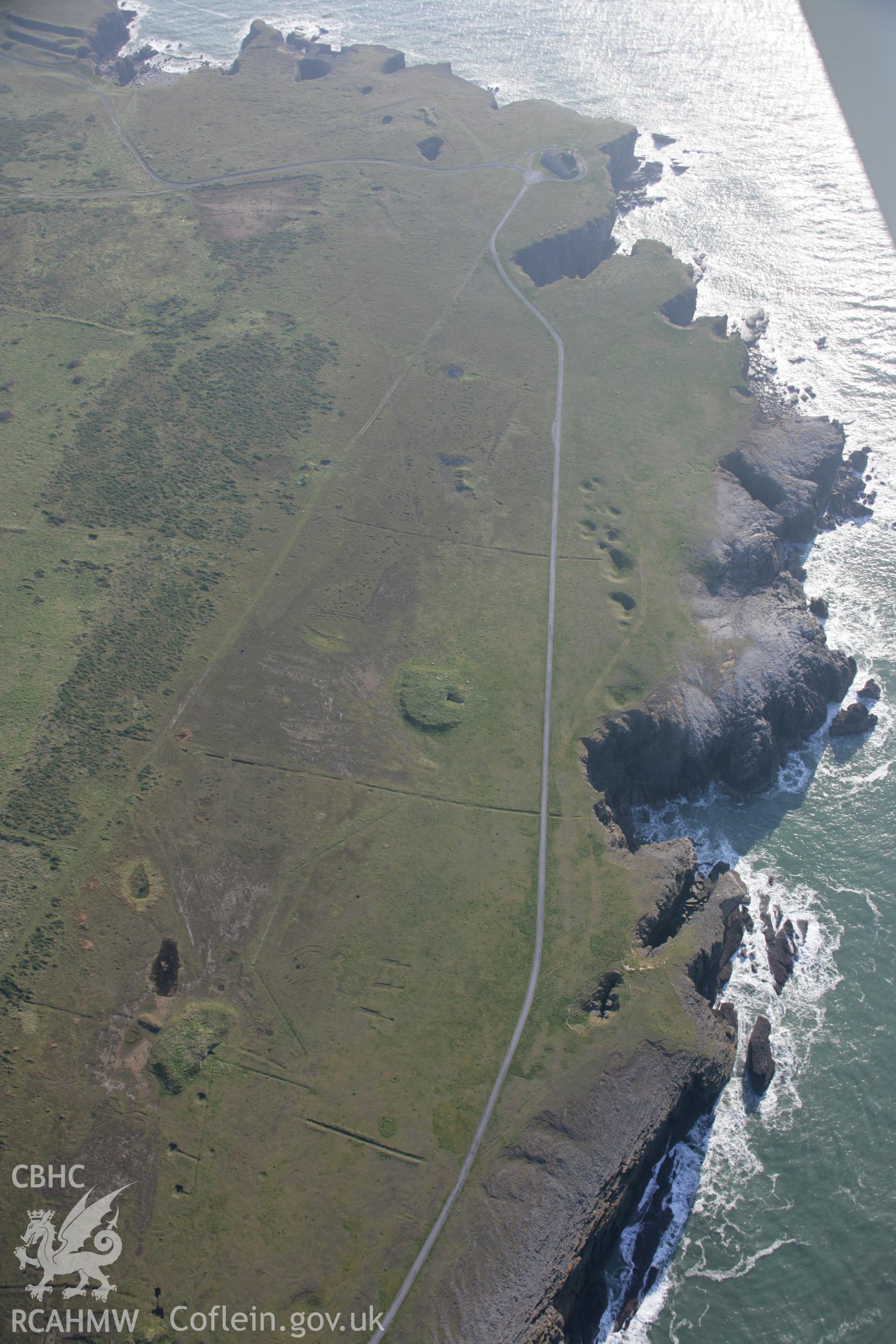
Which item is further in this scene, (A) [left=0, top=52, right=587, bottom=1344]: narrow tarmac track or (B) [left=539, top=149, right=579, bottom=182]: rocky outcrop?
(B) [left=539, top=149, right=579, bottom=182]: rocky outcrop

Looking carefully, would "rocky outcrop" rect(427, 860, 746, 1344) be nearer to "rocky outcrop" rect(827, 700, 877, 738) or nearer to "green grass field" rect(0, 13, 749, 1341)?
"green grass field" rect(0, 13, 749, 1341)

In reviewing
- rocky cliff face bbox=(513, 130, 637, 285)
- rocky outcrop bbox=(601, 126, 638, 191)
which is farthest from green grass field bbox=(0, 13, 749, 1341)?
rocky outcrop bbox=(601, 126, 638, 191)

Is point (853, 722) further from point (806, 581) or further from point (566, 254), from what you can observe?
point (566, 254)

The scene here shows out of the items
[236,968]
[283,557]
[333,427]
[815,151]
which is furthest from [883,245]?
[236,968]

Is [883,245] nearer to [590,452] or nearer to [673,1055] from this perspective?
[590,452]

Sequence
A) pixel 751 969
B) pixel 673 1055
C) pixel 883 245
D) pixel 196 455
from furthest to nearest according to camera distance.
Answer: pixel 883 245 → pixel 196 455 → pixel 751 969 → pixel 673 1055
